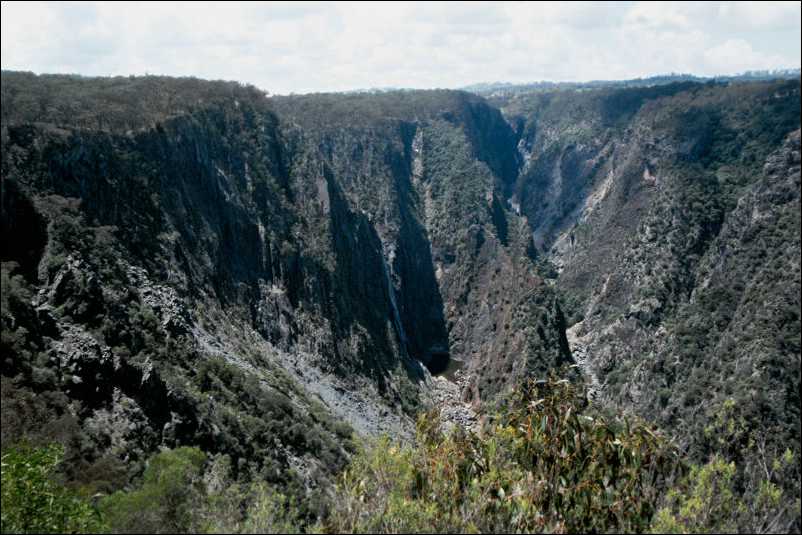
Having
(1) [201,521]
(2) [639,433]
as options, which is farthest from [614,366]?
(1) [201,521]

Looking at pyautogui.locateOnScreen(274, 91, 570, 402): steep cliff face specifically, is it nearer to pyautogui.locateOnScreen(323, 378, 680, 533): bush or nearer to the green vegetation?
pyautogui.locateOnScreen(323, 378, 680, 533): bush

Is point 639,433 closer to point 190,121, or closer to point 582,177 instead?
point 190,121

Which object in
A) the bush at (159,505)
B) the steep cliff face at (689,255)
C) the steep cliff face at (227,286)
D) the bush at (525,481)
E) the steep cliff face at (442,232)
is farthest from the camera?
the steep cliff face at (442,232)

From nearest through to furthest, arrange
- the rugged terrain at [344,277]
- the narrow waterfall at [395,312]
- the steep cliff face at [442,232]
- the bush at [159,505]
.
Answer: the bush at [159,505] → the rugged terrain at [344,277] → the steep cliff face at [442,232] → the narrow waterfall at [395,312]

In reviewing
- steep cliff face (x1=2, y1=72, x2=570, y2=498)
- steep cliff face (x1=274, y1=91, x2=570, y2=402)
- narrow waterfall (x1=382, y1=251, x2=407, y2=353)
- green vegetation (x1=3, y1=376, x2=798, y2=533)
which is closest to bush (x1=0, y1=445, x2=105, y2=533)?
green vegetation (x1=3, y1=376, x2=798, y2=533)

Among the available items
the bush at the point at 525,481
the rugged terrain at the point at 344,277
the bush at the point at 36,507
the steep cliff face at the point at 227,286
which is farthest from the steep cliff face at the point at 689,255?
the bush at the point at 36,507

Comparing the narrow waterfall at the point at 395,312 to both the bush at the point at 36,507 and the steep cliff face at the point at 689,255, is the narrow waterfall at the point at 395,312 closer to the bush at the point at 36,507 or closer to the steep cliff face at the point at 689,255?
the steep cliff face at the point at 689,255
